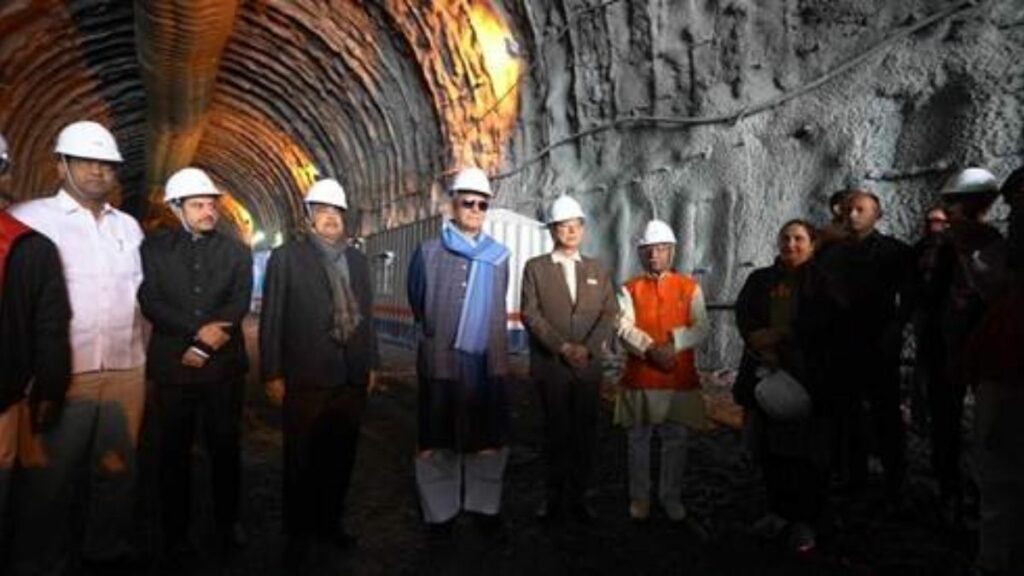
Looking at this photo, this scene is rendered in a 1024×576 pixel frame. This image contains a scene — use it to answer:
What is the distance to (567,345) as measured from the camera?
4320mm

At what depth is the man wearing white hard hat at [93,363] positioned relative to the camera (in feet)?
10.7

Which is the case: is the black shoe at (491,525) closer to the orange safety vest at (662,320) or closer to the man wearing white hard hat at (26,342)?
the orange safety vest at (662,320)

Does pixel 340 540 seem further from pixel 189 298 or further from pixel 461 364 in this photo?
pixel 189 298

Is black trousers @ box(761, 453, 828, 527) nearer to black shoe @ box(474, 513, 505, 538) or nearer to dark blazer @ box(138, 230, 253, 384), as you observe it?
black shoe @ box(474, 513, 505, 538)

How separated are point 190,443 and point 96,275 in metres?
0.97

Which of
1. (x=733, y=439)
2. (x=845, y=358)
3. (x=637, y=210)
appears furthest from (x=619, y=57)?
(x=845, y=358)

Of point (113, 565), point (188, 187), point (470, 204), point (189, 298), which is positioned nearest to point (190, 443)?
point (113, 565)

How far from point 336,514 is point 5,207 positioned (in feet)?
7.15

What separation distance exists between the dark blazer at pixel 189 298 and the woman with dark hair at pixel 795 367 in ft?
9.11

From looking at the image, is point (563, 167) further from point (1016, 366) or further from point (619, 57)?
point (1016, 366)

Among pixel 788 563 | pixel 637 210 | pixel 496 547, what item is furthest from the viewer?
pixel 637 210

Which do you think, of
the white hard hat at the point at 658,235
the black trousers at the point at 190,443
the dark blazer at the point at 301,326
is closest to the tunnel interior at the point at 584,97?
→ the white hard hat at the point at 658,235

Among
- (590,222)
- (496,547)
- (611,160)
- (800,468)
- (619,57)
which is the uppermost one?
(619,57)

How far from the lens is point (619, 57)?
10109mm
